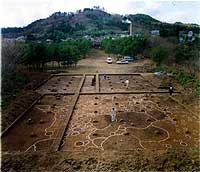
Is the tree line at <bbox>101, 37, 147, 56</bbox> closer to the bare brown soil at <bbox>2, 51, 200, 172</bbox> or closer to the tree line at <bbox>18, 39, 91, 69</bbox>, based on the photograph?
the tree line at <bbox>18, 39, 91, 69</bbox>

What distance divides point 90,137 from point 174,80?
384 inches

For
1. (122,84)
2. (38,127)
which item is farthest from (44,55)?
(38,127)

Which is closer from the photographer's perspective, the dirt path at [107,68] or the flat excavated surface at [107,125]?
the flat excavated surface at [107,125]

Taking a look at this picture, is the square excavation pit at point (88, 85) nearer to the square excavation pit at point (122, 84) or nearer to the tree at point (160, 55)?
the square excavation pit at point (122, 84)

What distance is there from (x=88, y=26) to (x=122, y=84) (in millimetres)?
55337

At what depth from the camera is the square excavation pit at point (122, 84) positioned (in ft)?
50.0

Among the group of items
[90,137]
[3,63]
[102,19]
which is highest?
[102,19]

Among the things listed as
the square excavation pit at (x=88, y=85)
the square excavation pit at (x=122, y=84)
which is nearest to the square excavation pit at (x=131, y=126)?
Answer: the square excavation pit at (x=88, y=85)

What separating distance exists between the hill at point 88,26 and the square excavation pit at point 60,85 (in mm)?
19019

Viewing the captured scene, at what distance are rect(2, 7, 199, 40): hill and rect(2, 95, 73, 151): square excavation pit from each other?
25.8 meters

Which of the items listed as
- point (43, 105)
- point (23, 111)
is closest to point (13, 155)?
point (23, 111)

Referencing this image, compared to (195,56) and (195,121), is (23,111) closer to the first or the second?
(195,121)

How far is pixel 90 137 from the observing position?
8531 mm

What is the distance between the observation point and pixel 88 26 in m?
70.2
